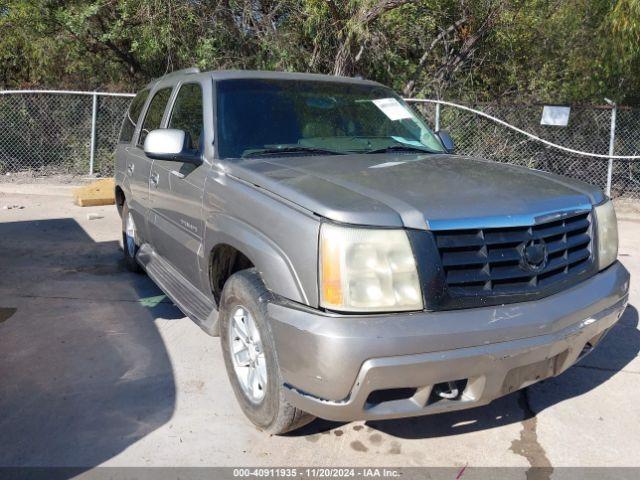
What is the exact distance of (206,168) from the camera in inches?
143

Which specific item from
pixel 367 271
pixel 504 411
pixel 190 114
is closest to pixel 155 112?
pixel 190 114

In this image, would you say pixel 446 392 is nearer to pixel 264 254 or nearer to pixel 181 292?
pixel 264 254

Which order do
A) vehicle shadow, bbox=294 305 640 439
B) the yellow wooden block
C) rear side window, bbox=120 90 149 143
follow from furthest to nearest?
the yellow wooden block < rear side window, bbox=120 90 149 143 < vehicle shadow, bbox=294 305 640 439

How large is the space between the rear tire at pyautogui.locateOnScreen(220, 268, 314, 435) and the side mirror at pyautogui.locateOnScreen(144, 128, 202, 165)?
3.18ft

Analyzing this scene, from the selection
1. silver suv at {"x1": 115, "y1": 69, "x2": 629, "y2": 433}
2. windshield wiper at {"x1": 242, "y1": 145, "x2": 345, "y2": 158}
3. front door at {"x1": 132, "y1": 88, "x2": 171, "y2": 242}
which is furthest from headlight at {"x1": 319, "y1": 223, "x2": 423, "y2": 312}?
front door at {"x1": 132, "y1": 88, "x2": 171, "y2": 242}

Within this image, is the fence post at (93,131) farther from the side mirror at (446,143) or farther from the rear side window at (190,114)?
the side mirror at (446,143)

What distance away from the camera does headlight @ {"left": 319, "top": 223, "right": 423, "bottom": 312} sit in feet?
8.20

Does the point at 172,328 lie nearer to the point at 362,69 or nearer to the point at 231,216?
the point at 231,216

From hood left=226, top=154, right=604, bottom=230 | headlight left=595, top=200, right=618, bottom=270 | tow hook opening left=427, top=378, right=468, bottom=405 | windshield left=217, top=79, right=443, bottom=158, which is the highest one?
windshield left=217, top=79, right=443, bottom=158

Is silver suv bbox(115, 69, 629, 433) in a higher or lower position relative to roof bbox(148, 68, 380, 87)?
lower

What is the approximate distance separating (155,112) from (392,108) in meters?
2.01

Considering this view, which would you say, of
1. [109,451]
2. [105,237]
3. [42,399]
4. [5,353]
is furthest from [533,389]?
[105,237]

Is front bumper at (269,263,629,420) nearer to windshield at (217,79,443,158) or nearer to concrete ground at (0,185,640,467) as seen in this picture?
concrete ground at (0,185,640,467)

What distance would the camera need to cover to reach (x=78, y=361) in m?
3.97
